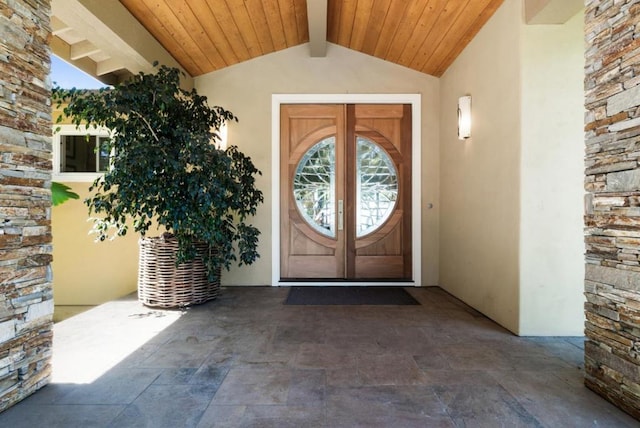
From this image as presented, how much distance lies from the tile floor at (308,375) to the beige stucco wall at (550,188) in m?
0.26

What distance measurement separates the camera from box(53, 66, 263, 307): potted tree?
9.07ft

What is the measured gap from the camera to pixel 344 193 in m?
4.34

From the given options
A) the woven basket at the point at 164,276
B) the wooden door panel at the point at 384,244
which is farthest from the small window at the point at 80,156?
the wooden door panel at the point at 384,244

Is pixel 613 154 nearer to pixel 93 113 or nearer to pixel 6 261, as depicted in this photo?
pixel 6 261

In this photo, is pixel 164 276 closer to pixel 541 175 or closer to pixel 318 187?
pixel 318 187

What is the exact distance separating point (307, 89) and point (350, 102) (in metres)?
→ 0.58

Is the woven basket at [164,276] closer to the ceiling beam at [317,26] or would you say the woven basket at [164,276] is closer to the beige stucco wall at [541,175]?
the ceiling beam at [317,26]

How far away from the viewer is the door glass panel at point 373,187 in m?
4.36

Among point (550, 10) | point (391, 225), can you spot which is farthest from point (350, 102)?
point (550, 10)

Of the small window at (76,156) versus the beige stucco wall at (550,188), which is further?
the small window at (76,156)

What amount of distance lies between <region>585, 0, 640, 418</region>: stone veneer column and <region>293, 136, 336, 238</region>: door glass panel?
2827 mm

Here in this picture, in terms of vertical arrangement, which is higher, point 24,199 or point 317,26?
point 317,26

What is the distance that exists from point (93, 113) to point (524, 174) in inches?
137

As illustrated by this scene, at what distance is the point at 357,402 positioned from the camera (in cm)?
167
